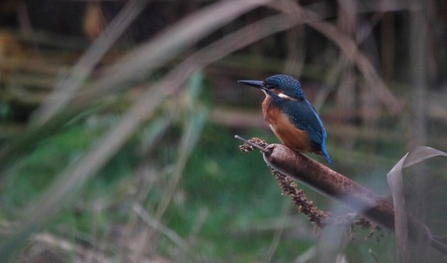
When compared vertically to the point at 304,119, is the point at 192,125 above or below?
above

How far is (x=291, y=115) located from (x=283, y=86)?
2 centimetres

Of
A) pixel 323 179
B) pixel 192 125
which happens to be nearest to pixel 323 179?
pixel 323 179

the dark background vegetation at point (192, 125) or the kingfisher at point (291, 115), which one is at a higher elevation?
the dark background vegetation at point (192, 125)

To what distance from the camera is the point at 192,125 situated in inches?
42.4

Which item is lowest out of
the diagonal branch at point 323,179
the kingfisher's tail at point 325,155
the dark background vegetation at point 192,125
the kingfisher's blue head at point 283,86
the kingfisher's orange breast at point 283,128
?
the diagonal branch at point 323,179

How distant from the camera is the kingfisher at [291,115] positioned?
0.50 metres

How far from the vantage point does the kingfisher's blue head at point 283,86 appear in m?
0.51

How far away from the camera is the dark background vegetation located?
545 millimetres

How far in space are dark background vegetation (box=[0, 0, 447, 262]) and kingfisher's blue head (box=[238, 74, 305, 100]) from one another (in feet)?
0.19

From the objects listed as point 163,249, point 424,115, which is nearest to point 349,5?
point 163,249

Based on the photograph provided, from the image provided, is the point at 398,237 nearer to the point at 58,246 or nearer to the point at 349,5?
the point at 58,246

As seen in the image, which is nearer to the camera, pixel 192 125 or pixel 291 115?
pixel 291 115

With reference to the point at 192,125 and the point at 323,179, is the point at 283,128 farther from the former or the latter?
the point at 192,125

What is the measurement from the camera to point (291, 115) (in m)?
0.51
